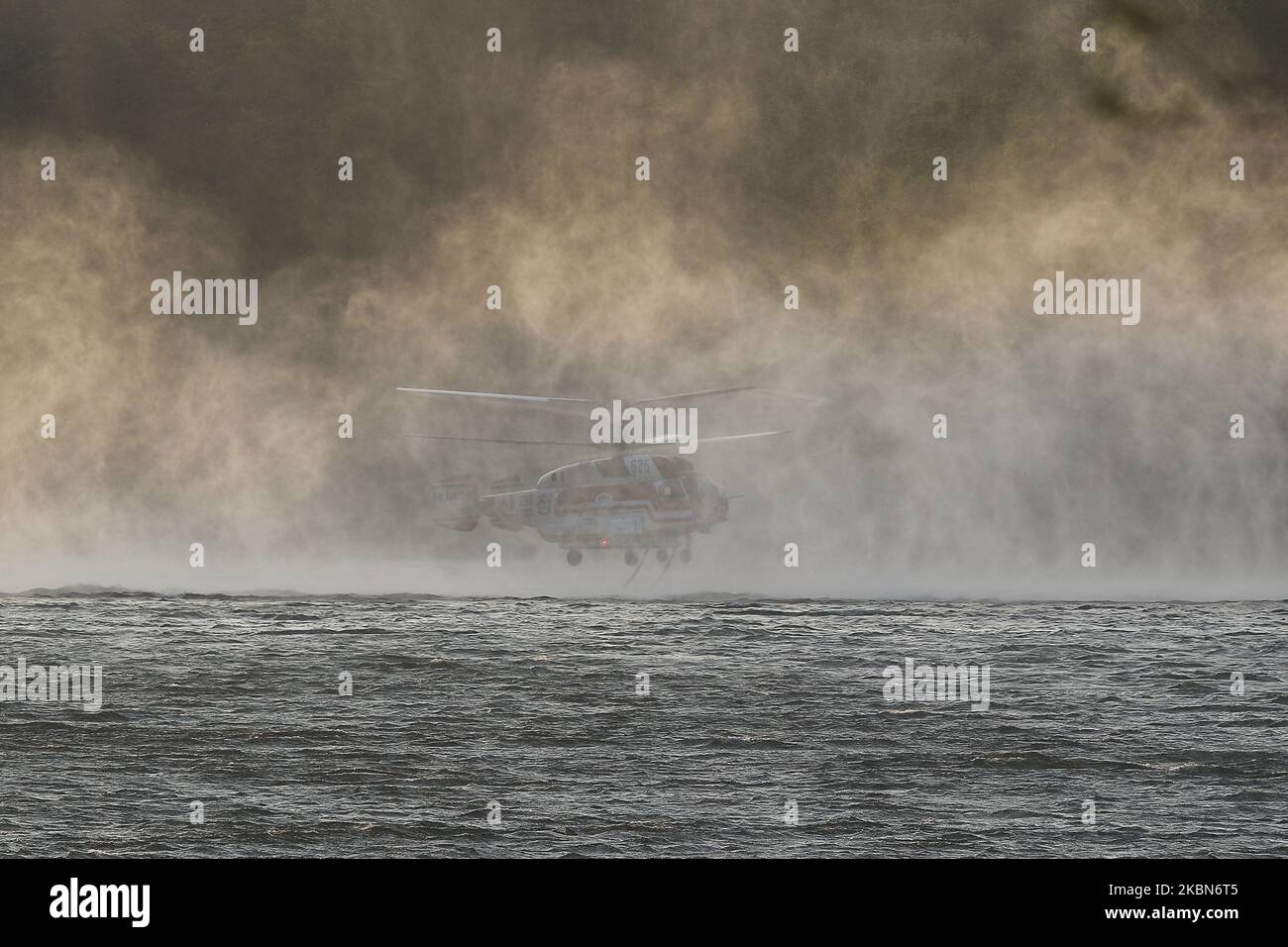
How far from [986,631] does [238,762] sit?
114 meters

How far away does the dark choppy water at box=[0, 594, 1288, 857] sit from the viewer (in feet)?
117

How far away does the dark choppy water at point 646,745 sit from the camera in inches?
1405

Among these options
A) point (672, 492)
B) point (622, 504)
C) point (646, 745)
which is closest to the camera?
point (646, 745)

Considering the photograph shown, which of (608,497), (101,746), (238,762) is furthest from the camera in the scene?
(608,497)

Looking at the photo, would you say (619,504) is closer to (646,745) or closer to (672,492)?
(672,492)

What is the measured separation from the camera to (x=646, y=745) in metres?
66.1

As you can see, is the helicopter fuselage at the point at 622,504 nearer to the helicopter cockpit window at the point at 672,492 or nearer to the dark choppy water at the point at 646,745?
the helicopter cockpit window at the point at 672,492

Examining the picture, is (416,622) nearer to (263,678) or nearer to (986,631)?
(263,678)

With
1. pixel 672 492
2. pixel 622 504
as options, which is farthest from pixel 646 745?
pixel 622 504

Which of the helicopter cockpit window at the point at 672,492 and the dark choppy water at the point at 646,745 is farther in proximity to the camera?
the helicopter cockpit window at the point at 672,492

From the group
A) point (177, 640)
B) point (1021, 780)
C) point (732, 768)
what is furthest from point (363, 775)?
point (177, 640)

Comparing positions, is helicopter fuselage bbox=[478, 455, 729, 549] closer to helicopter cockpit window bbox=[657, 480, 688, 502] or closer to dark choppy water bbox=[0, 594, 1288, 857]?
helicopter cockpit window bbox=[657, 480, 688, 502]

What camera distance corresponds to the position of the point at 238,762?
5234cm

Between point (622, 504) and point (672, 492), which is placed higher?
point (672, 492)
